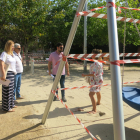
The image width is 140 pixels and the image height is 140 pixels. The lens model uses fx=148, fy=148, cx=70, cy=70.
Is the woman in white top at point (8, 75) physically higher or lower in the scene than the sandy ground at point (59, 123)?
higher

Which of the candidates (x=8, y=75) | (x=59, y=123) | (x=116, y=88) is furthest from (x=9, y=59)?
(x=116, y=88)

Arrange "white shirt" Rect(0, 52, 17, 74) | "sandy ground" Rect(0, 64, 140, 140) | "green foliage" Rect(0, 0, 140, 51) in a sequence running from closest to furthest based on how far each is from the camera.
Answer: "sandy ground" Rect(0, 64, 140, 140)
"white shirt" Rect(0, 52, 17, 74)
"green foliage" Rect(0, 0, 140, 51)

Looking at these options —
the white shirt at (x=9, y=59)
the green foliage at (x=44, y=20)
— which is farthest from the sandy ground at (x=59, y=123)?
the green foliage at (x=44, y=20)

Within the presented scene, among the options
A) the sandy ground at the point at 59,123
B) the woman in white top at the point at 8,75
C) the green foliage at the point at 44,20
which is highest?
the green foliage at the point at 44,20

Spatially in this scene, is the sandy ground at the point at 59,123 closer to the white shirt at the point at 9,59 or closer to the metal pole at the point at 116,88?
the white shirt at the point at 9,59

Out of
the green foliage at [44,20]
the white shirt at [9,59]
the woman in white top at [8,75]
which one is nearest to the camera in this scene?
the white shirt at [9,59]

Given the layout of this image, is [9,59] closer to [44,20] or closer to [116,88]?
[116,88]

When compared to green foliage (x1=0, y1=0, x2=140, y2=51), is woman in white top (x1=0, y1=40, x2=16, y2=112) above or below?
below

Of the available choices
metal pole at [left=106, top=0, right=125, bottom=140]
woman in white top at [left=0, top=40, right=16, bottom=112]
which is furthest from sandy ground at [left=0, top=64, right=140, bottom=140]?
metal pole at [left=106, top=0, right=125, bottom=140]

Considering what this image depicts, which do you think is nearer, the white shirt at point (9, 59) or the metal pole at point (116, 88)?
the metal pole at point (116, 88)

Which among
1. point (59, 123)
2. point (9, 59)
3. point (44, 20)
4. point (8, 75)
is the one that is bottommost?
point (59, 123)

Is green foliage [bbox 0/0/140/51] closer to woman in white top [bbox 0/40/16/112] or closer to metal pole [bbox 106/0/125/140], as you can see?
woman in white top [bbox 0/40/16/112]

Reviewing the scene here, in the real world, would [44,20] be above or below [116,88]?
above

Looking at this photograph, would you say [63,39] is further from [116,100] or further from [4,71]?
[116,100]
